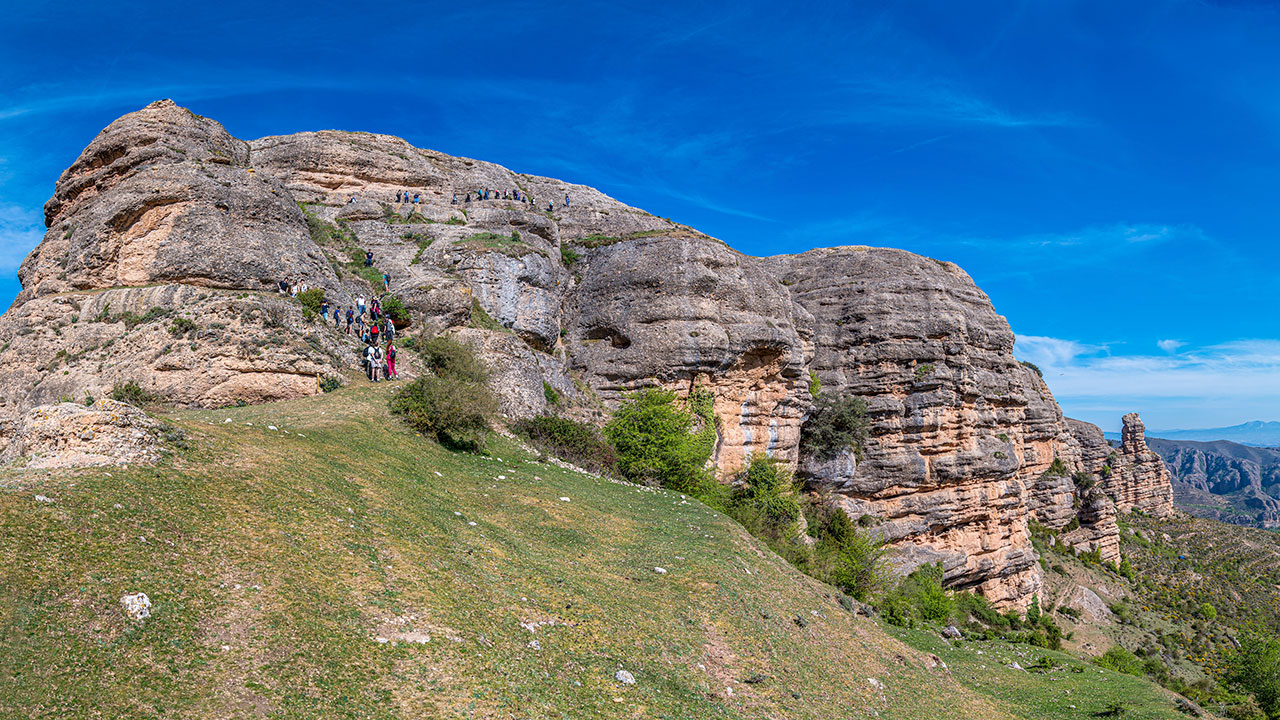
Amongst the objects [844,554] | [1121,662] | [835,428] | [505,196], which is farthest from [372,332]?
[1121,662]

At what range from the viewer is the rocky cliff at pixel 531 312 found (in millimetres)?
20938

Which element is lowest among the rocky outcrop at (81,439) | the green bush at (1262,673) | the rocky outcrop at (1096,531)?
the green bush at (1262,673)

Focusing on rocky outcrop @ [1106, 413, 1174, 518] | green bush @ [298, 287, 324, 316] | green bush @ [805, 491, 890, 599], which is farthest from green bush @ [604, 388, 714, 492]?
rocky outcrop @ [1106, 413, 1174, 518]

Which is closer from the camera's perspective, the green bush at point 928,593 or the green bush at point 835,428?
the green bush at point 928,593

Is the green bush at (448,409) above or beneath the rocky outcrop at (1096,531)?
above

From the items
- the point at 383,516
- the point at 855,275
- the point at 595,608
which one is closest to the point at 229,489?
the point at 383,516

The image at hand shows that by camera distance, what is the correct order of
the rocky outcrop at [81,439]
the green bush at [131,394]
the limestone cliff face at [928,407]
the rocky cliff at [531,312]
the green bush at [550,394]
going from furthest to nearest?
the limestone cliff face at [928,407] < the green bush at [550,394] < the rocky cliff at [531,312] < the green bush at [131,394] < the rocky outcrop at [81,439]

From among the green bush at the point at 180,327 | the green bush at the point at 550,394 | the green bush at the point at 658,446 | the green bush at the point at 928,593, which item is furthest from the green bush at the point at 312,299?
the green bush at the point at 928,593

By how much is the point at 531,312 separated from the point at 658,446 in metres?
10.4

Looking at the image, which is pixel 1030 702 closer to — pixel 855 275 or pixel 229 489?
pixel 229 489

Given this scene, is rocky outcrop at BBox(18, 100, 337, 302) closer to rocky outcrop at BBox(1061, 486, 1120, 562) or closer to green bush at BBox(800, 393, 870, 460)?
green bush at BBox(800, 393, 870, 460)

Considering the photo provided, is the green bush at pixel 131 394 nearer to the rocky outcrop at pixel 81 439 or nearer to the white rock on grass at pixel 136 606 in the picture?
the rocky outcrop at pixel 81 439

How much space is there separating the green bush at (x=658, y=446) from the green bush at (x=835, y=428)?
13492 millimetres

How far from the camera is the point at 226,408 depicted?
19047 mm
